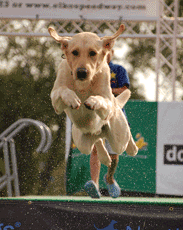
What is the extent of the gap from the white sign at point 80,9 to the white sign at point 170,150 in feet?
7.05

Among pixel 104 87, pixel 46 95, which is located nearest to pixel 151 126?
pixel 104 87

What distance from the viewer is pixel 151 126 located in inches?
263

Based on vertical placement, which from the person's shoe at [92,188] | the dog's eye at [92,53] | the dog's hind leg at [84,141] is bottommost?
the person's shoe at [92,188]

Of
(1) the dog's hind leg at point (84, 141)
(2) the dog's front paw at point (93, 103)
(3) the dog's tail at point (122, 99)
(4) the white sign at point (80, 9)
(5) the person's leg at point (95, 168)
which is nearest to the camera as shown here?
(2) the dog's front paw at point (93, 103)

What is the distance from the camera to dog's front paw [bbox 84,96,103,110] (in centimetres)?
273

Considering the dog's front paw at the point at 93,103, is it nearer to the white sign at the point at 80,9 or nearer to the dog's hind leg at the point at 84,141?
the dog's hind leg at the point at 84,141

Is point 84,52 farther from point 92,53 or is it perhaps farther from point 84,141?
point 84,141

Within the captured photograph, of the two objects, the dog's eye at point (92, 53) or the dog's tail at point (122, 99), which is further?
the dog's tail at point (122, 99)

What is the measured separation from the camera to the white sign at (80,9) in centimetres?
787

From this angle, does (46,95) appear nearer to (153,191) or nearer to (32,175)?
(32,175)

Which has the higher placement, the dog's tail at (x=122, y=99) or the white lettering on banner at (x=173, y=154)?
the dog's tail at (x=122, y=99)

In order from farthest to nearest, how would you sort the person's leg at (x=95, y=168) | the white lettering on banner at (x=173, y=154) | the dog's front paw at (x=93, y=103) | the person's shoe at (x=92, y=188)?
the white lettering on banner at (x=173, y=154), the person's leg at (x=95, y=168), the person's shoe at (x=92, y=188), the dog's front paw at (x=93, y=103)

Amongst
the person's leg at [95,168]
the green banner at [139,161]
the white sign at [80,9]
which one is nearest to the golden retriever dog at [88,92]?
the person's leg at [95,168]

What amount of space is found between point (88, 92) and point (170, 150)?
366 centimetres
